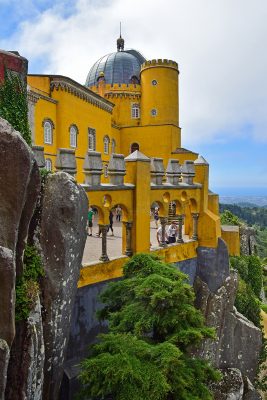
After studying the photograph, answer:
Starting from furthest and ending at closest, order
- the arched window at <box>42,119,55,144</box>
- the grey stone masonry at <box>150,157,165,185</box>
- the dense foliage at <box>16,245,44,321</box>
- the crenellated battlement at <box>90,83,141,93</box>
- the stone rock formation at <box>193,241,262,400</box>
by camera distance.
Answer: the crenellated battlement at <box>90,83,141,93</box> < the arched window at <box>42,119,55,144</box> < the stone rock formation at <box>193,241,262,400</box> < the grey stone masonry at <box>150,157,165,185</box> < the dense foliage at <box>16,245,44,321</box>

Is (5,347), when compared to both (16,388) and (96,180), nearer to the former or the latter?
(16,388)

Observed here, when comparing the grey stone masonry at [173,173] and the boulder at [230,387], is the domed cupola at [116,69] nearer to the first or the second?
the grey stone masonry at [173,173]

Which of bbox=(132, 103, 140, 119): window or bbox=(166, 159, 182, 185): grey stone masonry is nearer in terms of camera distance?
bbox=(166, 159, 182, 185): grey stone masonry

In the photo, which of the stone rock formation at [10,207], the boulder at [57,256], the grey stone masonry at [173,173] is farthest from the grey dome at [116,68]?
the stone rock formation at [10,207]

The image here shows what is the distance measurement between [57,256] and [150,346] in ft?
8.11

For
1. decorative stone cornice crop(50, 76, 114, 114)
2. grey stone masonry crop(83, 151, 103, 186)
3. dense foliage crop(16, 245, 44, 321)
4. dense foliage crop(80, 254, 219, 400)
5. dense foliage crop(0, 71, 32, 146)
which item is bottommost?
dense foliage crop(80, 254, 219, 400)

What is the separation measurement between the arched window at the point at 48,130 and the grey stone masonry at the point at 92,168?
651 inches

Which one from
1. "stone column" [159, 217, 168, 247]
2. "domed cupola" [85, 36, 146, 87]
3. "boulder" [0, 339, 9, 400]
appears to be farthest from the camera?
"domed cupola" [85, 36, 146, 87]

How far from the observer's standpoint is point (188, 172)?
14.0 meters

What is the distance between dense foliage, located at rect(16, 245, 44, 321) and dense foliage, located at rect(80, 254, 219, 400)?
1572mm

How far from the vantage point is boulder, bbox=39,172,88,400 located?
637 cm

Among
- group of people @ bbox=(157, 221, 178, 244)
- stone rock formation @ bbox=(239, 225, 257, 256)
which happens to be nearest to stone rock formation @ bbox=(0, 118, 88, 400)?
group of people @ bbox=(157, 221, 178, 244)

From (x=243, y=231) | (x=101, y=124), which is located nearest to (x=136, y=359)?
(x=243, y=231)

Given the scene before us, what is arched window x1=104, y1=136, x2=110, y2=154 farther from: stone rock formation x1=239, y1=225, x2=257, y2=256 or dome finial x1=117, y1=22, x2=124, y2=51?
dome finial x1=117, y1=22, x2=124, y2=51
